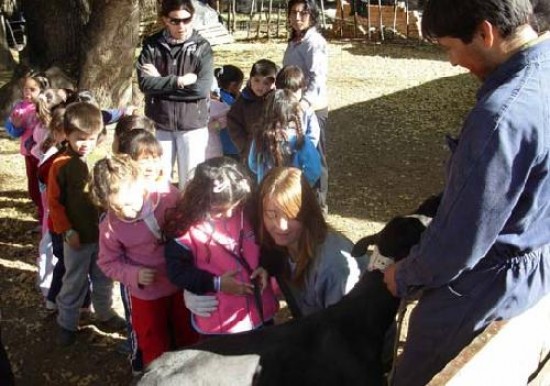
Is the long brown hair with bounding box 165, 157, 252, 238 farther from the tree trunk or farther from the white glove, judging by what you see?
the tree trunk

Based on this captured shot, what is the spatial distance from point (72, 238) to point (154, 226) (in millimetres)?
886

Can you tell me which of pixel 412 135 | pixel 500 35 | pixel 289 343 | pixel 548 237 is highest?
pixel 500 35

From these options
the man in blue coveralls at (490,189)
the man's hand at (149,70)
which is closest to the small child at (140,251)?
the man in blue coveralls at (490,189)

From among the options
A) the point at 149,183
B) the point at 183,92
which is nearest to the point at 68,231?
the point at 149,183

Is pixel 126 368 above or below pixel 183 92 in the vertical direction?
below

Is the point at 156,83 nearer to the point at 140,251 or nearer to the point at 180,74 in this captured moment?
the point at 180,74

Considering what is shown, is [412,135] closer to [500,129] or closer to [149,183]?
[149,183]

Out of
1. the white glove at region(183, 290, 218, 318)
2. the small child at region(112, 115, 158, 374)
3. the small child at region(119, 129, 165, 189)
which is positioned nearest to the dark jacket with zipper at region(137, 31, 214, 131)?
the small child at region(112, 115, 158, 374)

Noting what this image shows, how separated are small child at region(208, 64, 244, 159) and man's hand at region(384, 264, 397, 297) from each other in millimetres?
3103

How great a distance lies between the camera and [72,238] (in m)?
3.78

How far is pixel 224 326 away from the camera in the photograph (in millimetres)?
2988

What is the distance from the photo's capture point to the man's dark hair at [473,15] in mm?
1822

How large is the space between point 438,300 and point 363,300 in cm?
37

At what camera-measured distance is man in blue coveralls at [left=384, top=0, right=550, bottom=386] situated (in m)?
1.82
